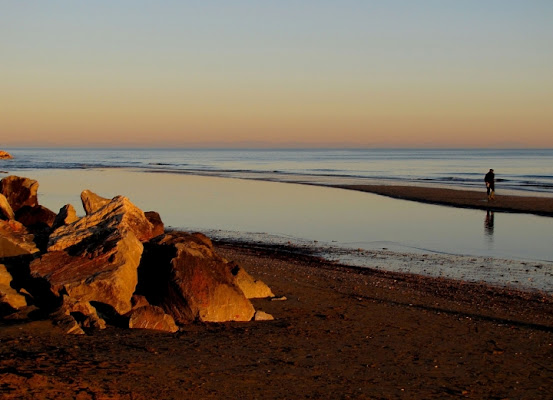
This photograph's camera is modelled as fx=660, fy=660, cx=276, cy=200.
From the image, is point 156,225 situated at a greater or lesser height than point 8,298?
greater

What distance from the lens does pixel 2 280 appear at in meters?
10.3

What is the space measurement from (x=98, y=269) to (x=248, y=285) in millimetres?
Result: 2952

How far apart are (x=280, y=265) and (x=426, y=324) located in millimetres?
6269

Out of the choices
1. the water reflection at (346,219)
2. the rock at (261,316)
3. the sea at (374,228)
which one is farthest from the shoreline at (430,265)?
the rock at (261,316)

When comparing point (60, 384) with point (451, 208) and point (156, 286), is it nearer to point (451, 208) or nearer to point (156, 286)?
point (156, 286)

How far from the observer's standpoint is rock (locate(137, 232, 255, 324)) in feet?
32.8

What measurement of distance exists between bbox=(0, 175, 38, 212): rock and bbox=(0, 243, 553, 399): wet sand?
716 cm

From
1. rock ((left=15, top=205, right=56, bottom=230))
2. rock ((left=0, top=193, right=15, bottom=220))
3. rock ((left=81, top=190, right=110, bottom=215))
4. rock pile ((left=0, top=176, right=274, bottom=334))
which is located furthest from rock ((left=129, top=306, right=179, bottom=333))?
rock ((left=0, top=193, right=15, bottom=220))

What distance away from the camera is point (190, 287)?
10.0 m

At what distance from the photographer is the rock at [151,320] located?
9.38 metres

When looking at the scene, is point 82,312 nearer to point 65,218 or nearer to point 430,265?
point 65,218

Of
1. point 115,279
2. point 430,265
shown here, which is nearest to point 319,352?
point 115,279

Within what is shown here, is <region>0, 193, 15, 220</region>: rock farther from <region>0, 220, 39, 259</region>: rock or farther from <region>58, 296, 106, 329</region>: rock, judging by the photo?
<region>58, 296, 106, 329</region>: rock

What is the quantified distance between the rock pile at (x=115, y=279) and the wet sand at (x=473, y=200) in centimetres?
2590
